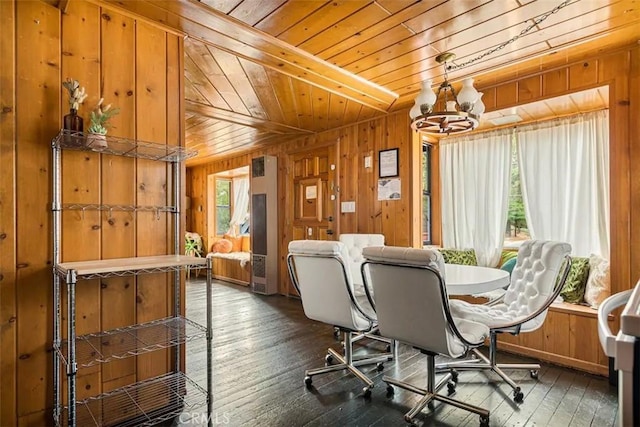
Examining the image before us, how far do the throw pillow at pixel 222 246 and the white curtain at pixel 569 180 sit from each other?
17.1 feet

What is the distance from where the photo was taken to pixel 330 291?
234 centimetres

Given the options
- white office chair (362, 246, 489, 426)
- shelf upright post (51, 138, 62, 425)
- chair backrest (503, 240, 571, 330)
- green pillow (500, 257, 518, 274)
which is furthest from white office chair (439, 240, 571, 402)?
shelf upright post (51, 138, 62, 425)

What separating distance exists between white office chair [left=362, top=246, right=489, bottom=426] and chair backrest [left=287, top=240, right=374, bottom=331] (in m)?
0.22

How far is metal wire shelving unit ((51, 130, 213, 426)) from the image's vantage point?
162 centimetres

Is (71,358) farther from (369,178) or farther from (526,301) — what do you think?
(369,178)

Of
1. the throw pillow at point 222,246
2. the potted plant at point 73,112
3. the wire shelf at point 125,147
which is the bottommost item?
the throw pillow at point 222,246

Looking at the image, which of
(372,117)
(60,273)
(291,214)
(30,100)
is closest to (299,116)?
(372,117)

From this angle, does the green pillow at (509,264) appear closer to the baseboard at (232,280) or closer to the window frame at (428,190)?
the window frame at (428,190)

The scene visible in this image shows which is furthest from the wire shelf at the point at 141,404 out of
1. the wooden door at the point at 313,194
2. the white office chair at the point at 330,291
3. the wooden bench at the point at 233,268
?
the wooden bench at the point at 233,268

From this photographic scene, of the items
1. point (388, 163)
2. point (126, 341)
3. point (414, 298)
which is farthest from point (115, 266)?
point (388, 163)

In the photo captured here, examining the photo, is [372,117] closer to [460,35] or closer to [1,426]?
[460,35]

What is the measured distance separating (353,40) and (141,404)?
2.61m

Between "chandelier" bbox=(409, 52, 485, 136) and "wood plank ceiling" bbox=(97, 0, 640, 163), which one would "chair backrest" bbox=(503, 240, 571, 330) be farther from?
"wood plank ceiling" bbox=(97, 0, 640, 163)

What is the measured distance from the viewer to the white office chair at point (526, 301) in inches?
87.7
